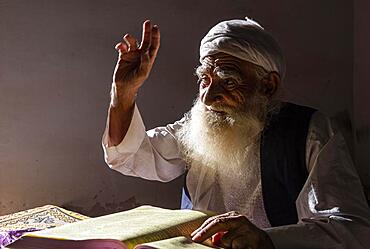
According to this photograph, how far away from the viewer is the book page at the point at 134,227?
105 centimetres

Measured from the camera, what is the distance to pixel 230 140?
164 cm

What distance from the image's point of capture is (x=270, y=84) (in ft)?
5.45

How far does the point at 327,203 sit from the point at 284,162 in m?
0.21

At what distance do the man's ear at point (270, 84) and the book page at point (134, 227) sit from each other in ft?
1.62

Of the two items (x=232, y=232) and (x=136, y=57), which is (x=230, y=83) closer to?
(x=136, y=57)

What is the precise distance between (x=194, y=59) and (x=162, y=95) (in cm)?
21

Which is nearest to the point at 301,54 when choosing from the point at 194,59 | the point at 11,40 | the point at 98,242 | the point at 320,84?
the point at 320,84

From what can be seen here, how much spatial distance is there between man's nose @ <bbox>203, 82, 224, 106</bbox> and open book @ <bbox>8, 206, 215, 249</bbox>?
1.43 ft

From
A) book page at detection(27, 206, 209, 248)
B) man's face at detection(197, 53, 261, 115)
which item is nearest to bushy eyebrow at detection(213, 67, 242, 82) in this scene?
man's face at detection(197, 53, 261, 115)

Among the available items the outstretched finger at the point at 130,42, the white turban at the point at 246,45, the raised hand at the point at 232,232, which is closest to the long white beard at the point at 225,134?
the white turban at the point at 246,45

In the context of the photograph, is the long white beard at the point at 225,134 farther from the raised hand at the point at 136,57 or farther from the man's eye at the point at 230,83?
the raised hand at the point at 136,57

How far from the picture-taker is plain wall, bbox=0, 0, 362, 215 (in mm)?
2566

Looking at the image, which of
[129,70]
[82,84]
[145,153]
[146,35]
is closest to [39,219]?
[145,153]

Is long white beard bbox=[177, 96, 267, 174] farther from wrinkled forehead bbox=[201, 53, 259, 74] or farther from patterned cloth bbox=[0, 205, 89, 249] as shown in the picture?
patterned cloth bbox=[0, 205, 89, 249]
